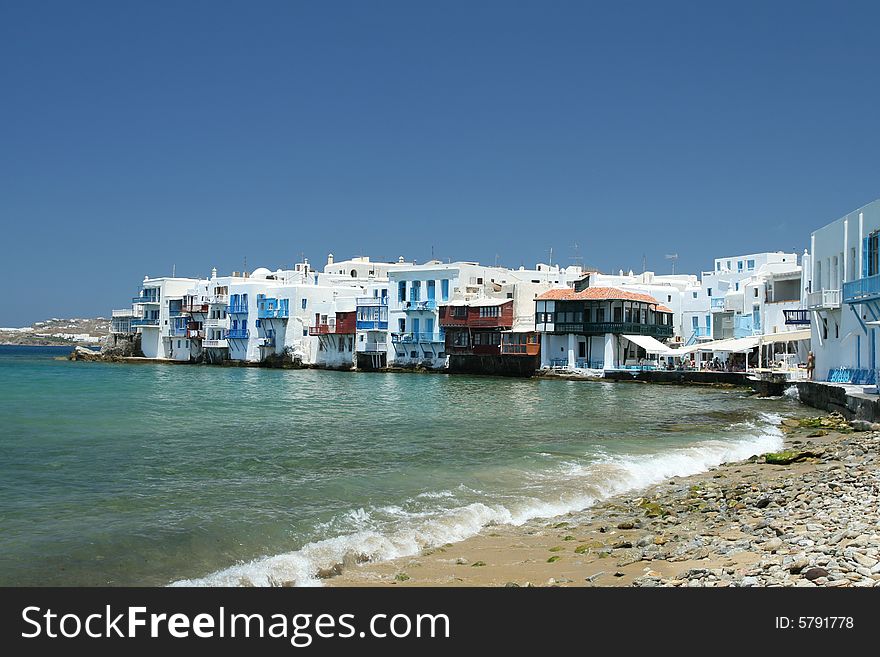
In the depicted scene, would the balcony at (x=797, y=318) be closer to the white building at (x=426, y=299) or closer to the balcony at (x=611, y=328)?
the balcony at (x=611, y=328)

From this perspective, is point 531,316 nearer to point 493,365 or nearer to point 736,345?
point 493,365

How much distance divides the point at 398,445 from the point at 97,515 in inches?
409

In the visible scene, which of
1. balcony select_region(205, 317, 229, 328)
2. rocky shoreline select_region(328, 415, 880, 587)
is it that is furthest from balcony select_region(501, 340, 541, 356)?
rocky shoreline select_region(328, 415, 880, 587)

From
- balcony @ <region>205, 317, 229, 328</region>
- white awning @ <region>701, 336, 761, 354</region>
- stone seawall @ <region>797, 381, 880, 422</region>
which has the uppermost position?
balcony @ <region>205, 317, 229, 328</region>

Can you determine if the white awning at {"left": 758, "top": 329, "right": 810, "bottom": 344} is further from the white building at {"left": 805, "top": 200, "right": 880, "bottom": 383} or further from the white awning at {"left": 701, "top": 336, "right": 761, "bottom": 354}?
the white building at {"left": 805, "top": 200, "right": 880, "bottom": 383}

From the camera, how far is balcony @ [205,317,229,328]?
3486 inches

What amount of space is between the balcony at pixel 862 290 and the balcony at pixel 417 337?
42.6 metres

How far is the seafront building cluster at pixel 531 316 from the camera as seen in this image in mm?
36750

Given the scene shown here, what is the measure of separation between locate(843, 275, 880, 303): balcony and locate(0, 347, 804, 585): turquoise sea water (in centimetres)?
511

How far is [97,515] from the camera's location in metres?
13.2

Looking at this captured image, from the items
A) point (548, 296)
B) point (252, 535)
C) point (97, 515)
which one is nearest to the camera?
point (252, 535)

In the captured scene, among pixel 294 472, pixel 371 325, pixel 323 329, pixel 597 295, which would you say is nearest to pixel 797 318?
pixel 597 295
